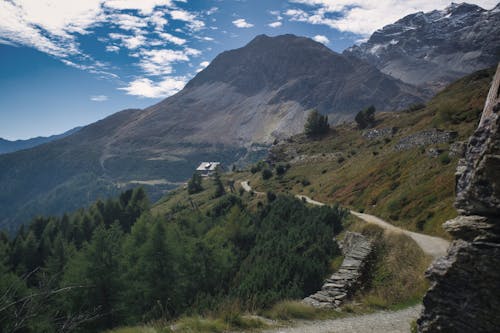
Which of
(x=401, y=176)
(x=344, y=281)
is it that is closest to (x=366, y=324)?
(x=344, y=281)

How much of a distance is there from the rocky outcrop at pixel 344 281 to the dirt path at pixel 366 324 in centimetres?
193

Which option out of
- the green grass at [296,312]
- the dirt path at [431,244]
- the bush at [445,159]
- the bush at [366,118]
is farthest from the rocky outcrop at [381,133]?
the green grass at [296,312]

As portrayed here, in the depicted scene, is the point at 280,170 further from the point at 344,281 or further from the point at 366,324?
the point at 366,324

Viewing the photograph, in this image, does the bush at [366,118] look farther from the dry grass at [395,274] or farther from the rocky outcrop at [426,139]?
the dry grass at [395,274]

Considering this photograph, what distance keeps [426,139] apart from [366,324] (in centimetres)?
5144

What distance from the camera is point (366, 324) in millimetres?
13656

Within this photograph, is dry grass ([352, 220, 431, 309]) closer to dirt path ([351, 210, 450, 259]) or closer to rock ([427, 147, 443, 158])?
dirt path ([351, 210, 450, 259])

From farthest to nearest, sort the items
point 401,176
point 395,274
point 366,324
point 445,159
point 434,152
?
point 401,176
point 434,152
point 445,159
point 395,274
point 366,324

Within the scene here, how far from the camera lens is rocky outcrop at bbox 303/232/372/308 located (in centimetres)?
1692

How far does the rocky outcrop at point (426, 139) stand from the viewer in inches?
2026

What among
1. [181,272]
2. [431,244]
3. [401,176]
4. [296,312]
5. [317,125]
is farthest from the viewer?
[317,125]

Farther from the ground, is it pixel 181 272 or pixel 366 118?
pixel 366 118

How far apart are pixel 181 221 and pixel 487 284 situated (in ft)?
241

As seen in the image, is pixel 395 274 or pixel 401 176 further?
pixel 401 176
